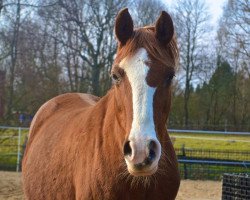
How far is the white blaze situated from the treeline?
7523 millimetres

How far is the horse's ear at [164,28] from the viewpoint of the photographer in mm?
2459

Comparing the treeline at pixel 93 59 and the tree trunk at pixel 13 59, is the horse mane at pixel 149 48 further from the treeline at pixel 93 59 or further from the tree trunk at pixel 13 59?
the tree trunk at pixel 13 59

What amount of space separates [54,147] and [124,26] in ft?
4.71

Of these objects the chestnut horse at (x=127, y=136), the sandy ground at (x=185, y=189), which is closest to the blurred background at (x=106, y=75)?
the sandy ground at (x=185, y=189)

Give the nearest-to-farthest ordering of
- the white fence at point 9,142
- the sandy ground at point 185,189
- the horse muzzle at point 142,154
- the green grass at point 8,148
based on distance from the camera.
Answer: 1. the horse muzzle at point 142,154
2. the sandy ground at point 185,189
3. the green grass at point 8,148
4. the white fence at point 9,142

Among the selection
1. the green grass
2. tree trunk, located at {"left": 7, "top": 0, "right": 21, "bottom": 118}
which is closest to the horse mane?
the green grass

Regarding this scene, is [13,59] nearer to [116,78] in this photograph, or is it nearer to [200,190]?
[200,190]

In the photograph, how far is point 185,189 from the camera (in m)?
9.35

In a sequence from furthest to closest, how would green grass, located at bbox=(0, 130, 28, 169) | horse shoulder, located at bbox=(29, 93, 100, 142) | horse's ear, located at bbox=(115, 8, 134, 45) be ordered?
green grass, located at bbox=(0, 130, 28, 169) → horse shoulder, located at bbox=(29, 93, 100, 142) → horse's ear, located at bbox=(115, 8, 134, 45)

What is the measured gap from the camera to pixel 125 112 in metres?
2.30

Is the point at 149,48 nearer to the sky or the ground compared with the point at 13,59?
nearer to the ground

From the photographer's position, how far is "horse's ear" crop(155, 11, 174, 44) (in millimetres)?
2459

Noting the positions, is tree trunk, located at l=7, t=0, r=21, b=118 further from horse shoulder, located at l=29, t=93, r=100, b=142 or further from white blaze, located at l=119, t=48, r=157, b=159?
white blaze, located at l=119, t=48, r=157, b=159

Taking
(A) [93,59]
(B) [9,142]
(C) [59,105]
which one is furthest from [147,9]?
(C) [59,105]
